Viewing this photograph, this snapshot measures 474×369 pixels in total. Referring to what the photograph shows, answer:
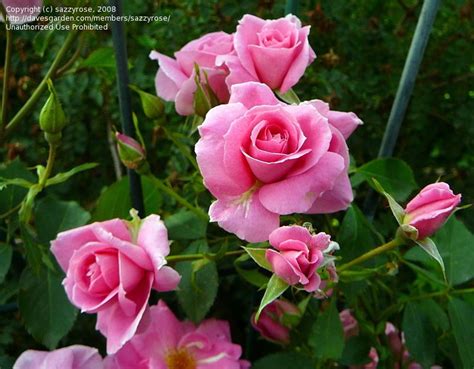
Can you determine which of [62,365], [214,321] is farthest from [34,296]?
[214,321]

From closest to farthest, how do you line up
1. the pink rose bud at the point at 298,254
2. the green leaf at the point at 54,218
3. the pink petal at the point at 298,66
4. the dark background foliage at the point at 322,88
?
1. the pink rose bud at the point at 298,254
2. the pink petal at the point at 298,66
3. the green leaf at the point at 54,218
4. the dark background foliage at the point at 322,88

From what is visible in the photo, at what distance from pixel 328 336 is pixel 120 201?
0.91 ft

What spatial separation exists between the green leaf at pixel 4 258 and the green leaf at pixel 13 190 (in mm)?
45

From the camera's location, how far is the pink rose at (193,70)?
0.64m

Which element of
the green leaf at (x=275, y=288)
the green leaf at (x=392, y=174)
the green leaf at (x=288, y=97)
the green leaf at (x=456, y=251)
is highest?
the green leaf at (x=288, y=97)

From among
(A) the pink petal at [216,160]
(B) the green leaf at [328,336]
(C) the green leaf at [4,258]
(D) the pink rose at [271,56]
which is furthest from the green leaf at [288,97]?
(C) the green leaf at [4,258]

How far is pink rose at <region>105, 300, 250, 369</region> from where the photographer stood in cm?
67

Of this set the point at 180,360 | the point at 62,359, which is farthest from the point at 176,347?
the point at 62,359

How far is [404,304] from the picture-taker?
2.55 feet

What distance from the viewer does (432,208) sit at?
0.52 m

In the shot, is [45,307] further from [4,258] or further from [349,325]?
[349,325]

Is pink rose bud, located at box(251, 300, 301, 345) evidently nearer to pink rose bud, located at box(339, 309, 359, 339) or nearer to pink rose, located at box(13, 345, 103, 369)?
pink rose bud, located at box(339, 309, 359, 339)

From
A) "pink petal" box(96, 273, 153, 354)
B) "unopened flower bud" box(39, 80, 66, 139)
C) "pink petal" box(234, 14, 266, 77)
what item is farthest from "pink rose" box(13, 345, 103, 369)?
"pink petal" box(234, 14, 266, 77)

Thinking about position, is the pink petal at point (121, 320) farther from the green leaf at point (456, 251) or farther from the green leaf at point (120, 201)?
the green leaf at point (456, 251)
